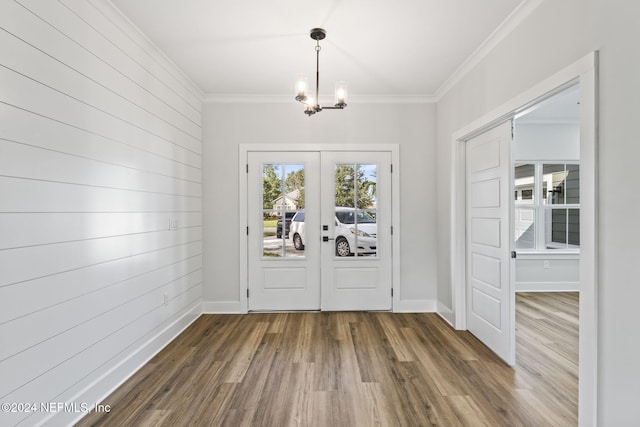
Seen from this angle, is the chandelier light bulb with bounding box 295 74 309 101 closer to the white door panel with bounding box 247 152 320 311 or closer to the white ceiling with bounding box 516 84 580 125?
the white door panel with bounding box 247 152 320 311

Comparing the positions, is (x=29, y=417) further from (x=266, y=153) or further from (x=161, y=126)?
(x=266, y=153)

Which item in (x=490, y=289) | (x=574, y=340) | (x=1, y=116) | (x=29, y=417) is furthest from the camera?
(x=574, y=340)

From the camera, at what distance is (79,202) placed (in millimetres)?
1888

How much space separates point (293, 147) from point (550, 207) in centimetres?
425

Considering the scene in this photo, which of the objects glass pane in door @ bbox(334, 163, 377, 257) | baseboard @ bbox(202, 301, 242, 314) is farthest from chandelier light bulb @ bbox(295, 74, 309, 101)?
baseboard @ bbox(202, 301, 242, 314)

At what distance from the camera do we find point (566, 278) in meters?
4.97

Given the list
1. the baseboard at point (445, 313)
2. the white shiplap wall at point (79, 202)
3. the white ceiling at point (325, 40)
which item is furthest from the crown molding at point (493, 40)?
the white shiplap wall at point (79, 202)

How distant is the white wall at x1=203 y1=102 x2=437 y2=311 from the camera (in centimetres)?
382

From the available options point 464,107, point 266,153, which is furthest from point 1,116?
point 464,107

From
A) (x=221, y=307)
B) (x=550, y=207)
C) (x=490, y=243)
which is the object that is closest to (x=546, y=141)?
(x=550, y=207)

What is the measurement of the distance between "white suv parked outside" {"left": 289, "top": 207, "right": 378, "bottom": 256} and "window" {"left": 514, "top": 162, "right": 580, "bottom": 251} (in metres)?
2.86

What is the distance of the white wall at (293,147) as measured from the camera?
3.82 meters

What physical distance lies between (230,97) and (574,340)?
14.6ft

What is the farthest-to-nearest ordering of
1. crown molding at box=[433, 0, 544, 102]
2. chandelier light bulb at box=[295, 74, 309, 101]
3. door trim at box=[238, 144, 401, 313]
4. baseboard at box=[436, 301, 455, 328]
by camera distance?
door trim at box=[238, 144, 401, 313] < baseboard at box=[436, 301, 455, 328] < chandelier light bulb at box=[295, 74, 309, 101] < crown molding at box=[433, 0, 544, 102]
